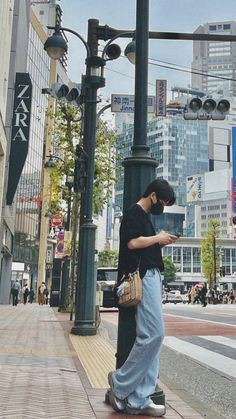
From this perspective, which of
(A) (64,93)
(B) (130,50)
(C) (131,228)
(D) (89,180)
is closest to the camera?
(C) (131,228)

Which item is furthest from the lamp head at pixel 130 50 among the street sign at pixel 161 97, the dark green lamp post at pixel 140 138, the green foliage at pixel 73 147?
the green foliage at pixel 73 147

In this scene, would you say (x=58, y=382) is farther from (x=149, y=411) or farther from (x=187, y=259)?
(x=187, y=259)

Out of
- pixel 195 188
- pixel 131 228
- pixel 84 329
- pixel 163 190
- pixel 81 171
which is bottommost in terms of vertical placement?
pixel 84 329

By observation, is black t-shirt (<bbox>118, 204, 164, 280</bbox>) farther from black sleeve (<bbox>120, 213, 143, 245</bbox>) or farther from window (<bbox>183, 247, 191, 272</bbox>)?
window (<bbox>183, 247, 191, 272</bbox>)

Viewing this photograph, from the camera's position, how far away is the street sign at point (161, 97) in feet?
35.2

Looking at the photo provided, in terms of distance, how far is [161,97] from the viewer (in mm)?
11172

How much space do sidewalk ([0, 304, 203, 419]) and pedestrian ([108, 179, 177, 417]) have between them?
0.15m

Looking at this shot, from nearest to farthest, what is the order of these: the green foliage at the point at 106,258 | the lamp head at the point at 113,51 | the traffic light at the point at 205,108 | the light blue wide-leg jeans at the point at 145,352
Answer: the light blue wide-leg jeans at the point at 145,352, the lamp head at the point at 113,51, the traffic light at the point at 205,108, the green foliage at the point at 106,258

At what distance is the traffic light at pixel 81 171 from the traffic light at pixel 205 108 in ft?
9.25

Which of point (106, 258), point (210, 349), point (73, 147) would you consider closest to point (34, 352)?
point (210, 349)

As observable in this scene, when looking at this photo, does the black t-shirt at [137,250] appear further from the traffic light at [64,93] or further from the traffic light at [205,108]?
the traffic light at [205,108]

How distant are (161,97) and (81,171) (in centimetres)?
236

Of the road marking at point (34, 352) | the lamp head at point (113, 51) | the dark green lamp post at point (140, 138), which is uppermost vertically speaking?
the lamp head at point (113, 51)

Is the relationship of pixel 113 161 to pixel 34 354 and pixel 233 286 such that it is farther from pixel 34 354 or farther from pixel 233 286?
pixel 233 286
